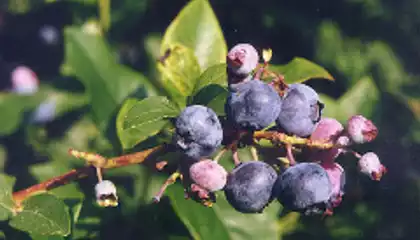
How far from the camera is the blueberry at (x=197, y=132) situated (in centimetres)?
103

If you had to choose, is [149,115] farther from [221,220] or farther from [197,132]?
[221,220]

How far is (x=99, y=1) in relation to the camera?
1.89 metres

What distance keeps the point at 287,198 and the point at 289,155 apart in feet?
0.27

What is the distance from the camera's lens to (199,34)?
156 centimetres

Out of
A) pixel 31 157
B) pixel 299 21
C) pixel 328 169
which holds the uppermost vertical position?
pixel 328 169

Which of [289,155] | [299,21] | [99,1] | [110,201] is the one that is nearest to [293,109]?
[289,155]

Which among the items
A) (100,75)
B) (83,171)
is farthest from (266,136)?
(100,75)

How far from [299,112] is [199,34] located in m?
0.59

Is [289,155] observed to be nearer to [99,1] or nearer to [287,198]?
[287,198]

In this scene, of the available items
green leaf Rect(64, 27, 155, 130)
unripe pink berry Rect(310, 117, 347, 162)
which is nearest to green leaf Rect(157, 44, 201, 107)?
green leaf Rect(64, 27, 155, 130)

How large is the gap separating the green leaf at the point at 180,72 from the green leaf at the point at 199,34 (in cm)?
17

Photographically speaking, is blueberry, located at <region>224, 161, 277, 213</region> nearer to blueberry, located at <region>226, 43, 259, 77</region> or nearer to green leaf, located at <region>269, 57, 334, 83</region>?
blueberry, located at <region>226, 43, 259, 77</region>

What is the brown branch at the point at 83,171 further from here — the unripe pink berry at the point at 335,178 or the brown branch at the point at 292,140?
the unripe pink berry at the point at 335,178

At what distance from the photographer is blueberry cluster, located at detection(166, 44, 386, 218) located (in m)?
1.03
